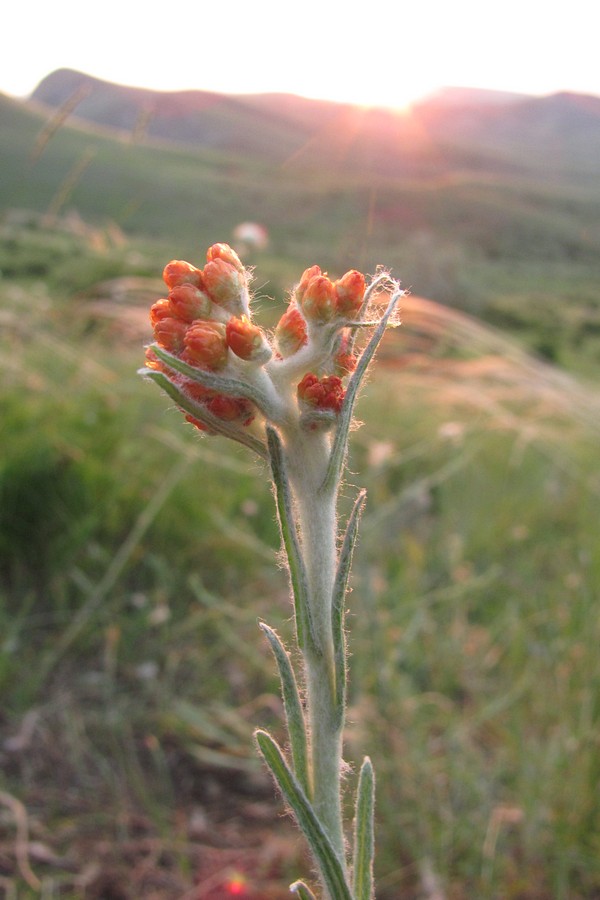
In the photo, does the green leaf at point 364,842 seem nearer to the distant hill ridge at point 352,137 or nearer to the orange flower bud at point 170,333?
the orange flower bud at point 170,333

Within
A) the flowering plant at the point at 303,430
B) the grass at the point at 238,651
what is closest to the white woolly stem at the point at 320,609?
the flowering plant at the point at 303,430

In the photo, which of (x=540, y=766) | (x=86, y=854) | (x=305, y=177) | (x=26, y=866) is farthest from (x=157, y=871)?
(x=305, y=177)

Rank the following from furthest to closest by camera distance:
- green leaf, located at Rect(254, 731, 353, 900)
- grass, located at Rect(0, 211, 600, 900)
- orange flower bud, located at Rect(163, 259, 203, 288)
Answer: grass, located at Rect(0, 211, 600, 900) → orange flower bud, located at Rect(163, 259, 203, 288) → green leaf, located at Rect(254, 731, 353, 900)

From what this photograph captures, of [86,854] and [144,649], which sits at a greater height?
[144,649]

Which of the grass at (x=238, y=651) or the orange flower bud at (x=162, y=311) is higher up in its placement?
the orange flower bud at (x=162, y=311)

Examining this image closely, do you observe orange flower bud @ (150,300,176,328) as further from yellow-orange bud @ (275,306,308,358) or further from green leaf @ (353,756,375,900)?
green leaf @ (353,756,375,900)

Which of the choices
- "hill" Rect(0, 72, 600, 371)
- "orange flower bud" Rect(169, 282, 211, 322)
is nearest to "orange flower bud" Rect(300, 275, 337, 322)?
"orange flower bud" Rect(169, 282, 211, 322)

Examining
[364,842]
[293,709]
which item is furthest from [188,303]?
[364,842]

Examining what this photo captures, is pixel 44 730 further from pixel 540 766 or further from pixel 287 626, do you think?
pixel 540 766
